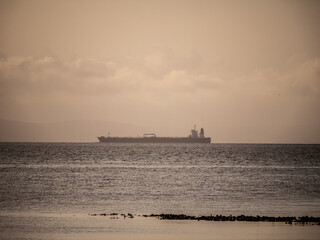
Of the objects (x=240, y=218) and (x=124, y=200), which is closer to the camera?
(x=240, y=218)

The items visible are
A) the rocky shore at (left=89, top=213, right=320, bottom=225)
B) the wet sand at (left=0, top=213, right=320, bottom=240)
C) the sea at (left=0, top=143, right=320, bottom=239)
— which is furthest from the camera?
the rocky shore at (left=89, top=213, right=320, bottom=225)

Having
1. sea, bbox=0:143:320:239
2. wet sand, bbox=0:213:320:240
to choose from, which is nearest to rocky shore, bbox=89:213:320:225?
wet sand, bbox=0:213:320:240

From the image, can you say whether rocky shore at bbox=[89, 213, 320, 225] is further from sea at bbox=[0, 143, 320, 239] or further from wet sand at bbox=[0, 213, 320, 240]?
sea at bbox=[0, 143, 320, 239]

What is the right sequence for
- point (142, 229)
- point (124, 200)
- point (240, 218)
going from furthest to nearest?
point (124, 200) < point (240, 218) < point (142, 229)

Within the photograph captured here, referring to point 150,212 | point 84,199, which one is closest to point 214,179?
point 84,199

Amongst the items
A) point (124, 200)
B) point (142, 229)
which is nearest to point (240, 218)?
point (142, 229)

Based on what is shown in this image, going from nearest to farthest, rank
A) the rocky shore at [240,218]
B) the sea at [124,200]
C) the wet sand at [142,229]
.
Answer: the wet sand at [142,229]
the sea at [124,200]
the rocky shore at [240,218]

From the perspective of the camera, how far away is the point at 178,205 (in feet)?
144

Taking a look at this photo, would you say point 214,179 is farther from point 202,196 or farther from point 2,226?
point 2,226

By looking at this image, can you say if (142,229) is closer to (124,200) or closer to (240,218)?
(240,218)

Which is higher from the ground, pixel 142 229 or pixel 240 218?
pixel 240 218

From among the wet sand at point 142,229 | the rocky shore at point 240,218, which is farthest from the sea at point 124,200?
the rocky shore at point 240,218

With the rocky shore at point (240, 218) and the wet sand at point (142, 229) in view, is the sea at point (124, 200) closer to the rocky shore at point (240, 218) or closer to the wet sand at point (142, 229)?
the wet sand at point (142, 229)

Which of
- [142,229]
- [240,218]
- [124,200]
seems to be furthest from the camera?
[124,200]
